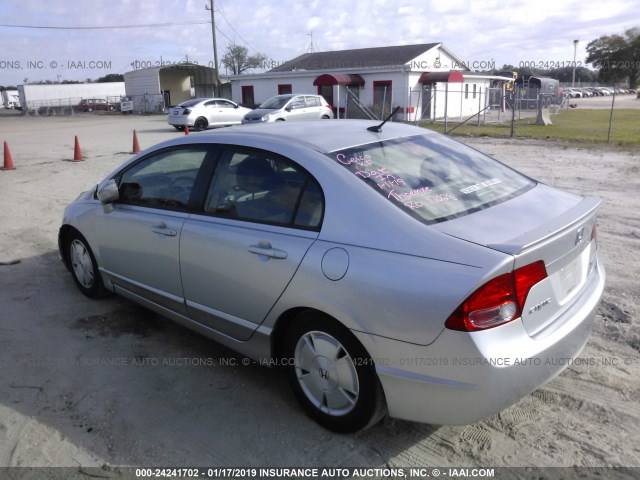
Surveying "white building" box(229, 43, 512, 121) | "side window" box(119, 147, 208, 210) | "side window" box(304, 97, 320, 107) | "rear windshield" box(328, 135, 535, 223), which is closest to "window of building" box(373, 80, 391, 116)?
"white building" box(229, 43, 512, 121)

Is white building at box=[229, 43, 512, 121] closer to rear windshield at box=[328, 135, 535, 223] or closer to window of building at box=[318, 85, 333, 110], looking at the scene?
window of building at box=[318, 85, 333, 110]

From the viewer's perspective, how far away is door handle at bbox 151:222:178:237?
359 cm

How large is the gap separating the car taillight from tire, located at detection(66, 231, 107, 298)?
3.39 meters

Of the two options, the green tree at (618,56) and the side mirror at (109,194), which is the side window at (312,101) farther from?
the green tree at (618,56)

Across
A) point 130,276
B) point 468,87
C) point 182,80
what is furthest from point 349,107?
point 130,276

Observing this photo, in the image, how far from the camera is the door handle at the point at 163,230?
3590 mm

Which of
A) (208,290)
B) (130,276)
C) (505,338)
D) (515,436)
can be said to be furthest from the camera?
(130,276)

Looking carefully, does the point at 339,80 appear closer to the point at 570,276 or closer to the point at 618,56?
the point at 570,276

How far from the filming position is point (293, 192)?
3.04 meters

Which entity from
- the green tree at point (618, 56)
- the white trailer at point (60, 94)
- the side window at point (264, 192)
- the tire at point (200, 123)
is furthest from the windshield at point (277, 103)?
the green tree at point (618, 56)

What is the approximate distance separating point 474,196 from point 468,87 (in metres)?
38.0

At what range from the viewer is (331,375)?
2848 millimetres

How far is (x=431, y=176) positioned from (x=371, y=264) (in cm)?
86

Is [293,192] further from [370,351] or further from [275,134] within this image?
[370,351]
